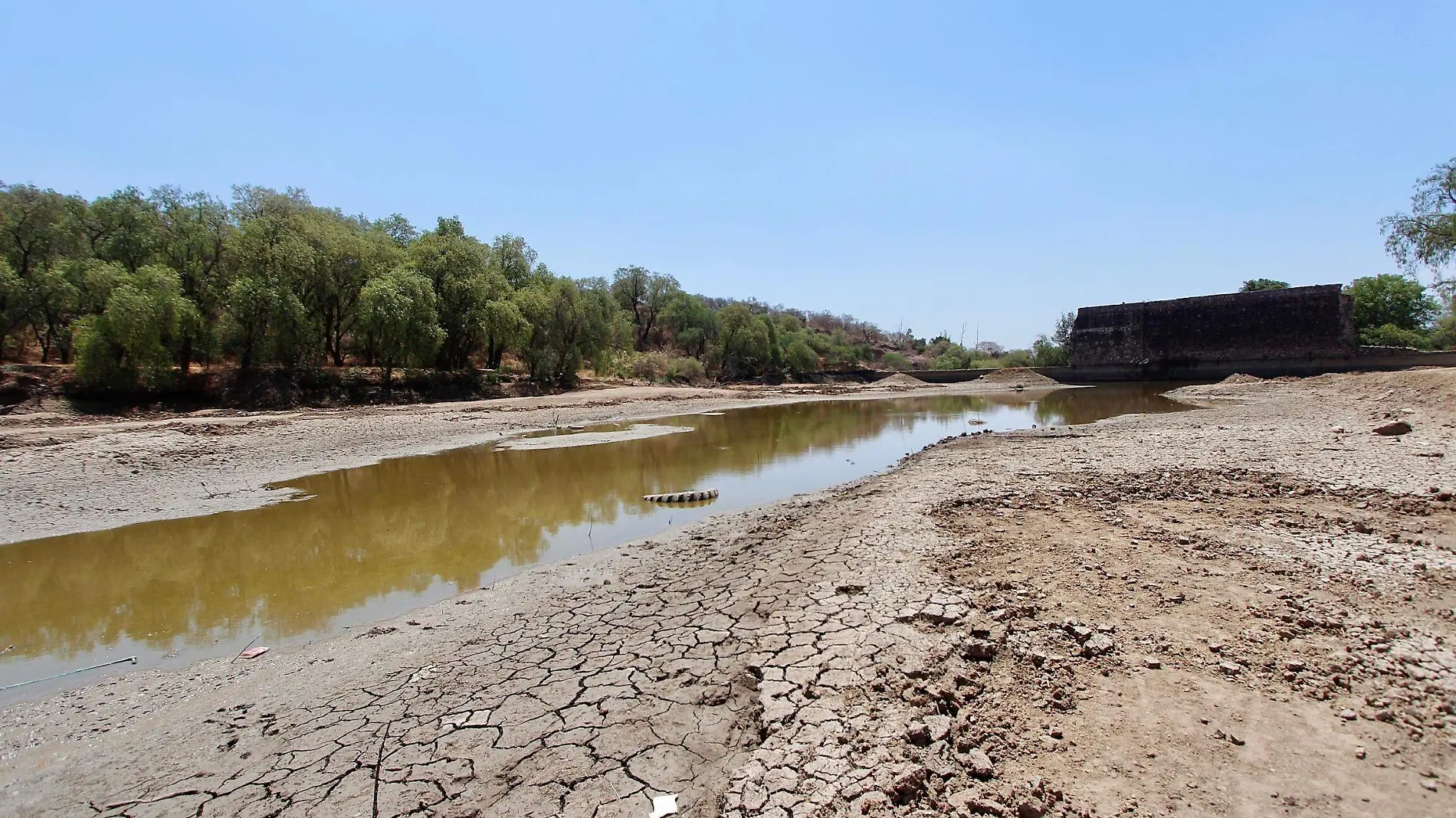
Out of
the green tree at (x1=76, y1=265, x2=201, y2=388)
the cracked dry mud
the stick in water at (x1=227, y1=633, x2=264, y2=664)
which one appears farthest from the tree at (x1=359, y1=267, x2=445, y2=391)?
the cracked dry mud

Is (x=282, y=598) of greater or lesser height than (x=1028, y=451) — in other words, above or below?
below

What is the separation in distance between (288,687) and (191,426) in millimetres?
18933

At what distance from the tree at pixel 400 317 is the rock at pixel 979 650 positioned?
3259 cm

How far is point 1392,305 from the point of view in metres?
55.9

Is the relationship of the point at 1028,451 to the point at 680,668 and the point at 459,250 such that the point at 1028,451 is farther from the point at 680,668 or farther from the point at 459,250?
the point at 459,250

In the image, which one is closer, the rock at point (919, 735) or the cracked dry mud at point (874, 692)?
the cracked dry mud at point (874, 692)

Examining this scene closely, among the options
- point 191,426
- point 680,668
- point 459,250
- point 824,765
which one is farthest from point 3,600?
point 459,250

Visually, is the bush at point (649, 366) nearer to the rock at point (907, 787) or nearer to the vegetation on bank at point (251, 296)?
the vegetation on bank at point (251, 296)

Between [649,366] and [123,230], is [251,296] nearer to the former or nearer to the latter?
[123,230]

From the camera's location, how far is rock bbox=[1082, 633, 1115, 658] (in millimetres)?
4168

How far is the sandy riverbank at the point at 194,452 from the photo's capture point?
11.6 metres

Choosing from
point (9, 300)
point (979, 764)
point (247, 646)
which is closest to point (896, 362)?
point (9, 300)

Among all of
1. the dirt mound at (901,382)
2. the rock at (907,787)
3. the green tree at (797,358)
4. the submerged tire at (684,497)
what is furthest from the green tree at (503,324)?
the dirt mound at (901,382)

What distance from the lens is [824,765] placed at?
10.6ft
